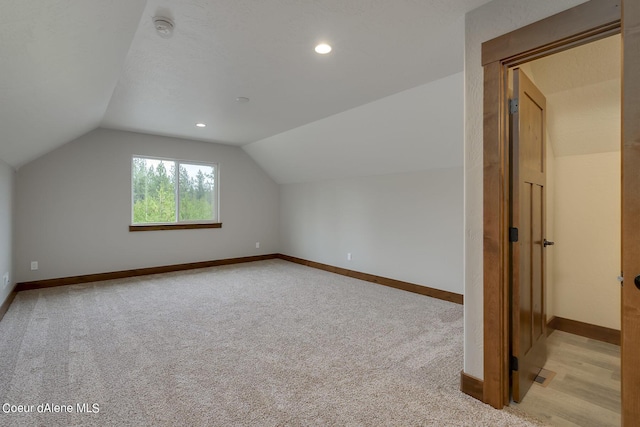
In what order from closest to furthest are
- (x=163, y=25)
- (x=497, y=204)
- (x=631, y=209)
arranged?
(x=631, y=209) < (x=497, y=204) < (x=163, y=25)

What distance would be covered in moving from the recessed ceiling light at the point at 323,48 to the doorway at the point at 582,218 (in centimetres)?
131

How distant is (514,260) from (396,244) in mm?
2775

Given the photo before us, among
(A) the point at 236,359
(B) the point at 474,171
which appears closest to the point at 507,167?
(B) the point at 474,171

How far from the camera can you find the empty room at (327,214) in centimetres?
171

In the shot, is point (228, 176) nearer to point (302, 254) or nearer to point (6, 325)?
point (302, 254)

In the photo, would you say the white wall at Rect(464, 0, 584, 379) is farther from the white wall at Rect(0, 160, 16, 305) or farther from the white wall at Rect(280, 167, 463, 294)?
the white wall at Rect(0, 160, 16, 305)

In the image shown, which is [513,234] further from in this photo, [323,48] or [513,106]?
[323,48]

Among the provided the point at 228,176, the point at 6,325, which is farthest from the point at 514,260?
the point at 228,176

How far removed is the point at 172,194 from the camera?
5523mm

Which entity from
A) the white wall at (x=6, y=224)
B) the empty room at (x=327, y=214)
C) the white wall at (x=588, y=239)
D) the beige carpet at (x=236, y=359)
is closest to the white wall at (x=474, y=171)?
the empty room at (x=327, y=214)

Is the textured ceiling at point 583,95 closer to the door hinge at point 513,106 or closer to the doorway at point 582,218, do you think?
the doorway at point 582,218

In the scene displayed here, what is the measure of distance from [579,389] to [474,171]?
1.53 meters

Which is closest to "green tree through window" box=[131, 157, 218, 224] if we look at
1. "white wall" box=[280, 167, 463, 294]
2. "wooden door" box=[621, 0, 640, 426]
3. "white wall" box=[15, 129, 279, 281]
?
"white wall" box=[15, 129, 279, 281]

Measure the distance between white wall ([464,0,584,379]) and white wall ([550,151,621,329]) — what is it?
1.65 meters
